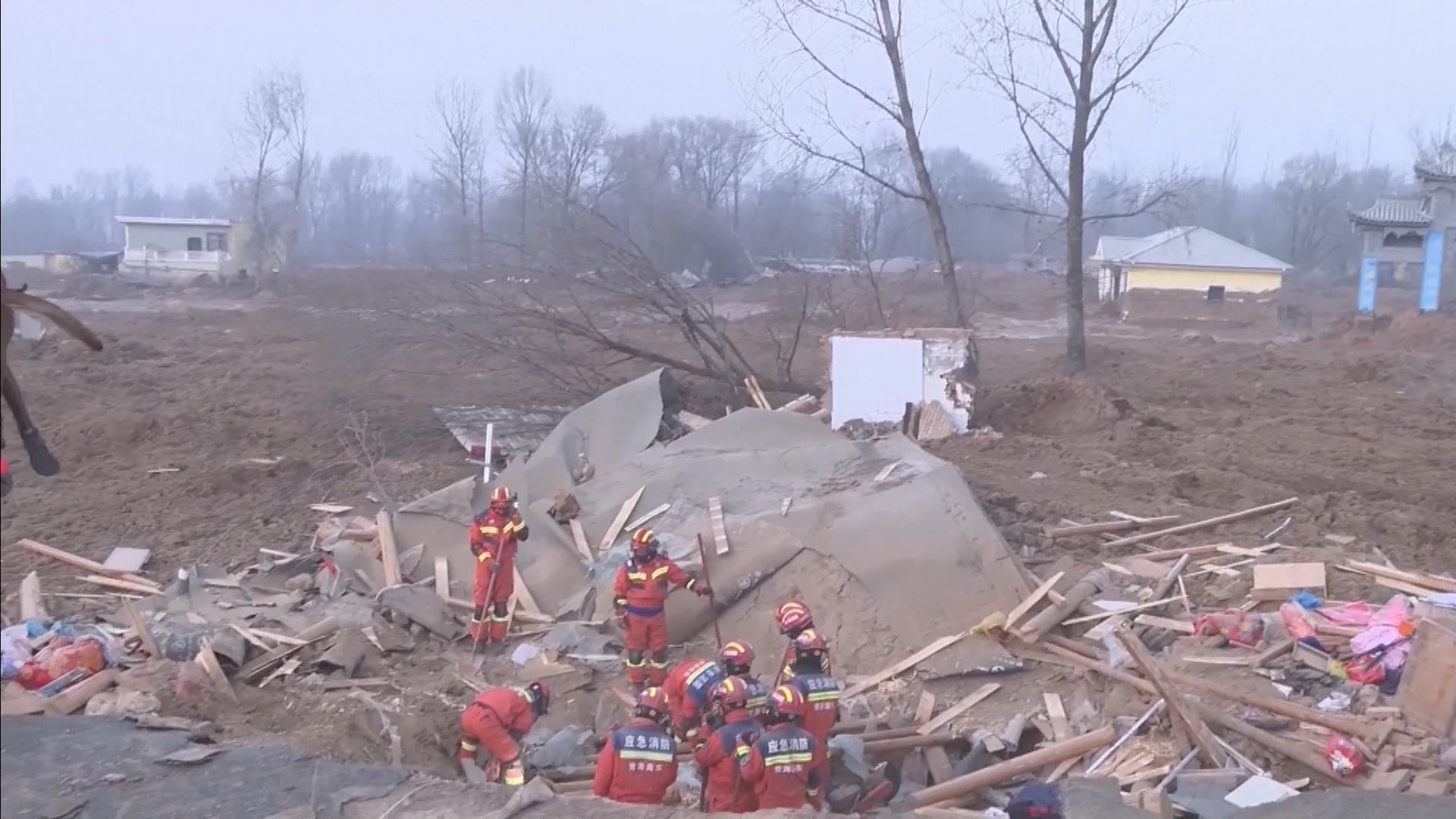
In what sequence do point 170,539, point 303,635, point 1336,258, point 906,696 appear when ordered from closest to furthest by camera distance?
point 906,696, point 303,635, point 170,539, point 1336,258

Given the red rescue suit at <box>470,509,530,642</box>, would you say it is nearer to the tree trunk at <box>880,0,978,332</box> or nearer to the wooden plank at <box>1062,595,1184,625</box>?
the wooden plank at <box>1062,595,1184,625</box>

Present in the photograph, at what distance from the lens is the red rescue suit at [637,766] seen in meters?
6.55

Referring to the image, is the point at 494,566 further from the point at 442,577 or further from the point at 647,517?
the point at 647,517

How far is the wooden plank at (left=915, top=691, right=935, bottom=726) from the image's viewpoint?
843 cm

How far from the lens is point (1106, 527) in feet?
39.7

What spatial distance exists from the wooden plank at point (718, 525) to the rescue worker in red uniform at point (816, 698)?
2.89m

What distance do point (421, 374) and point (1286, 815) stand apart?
16022mm

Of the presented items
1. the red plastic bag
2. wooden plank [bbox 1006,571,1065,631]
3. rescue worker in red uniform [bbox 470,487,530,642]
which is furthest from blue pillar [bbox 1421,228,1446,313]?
rescue worker in red uniform [bbox 470,487,530,642]

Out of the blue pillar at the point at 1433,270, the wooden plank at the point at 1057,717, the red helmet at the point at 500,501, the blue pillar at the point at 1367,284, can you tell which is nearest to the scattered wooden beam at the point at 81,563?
the red helmet at the point at 500,501

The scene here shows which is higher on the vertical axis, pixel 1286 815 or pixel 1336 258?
pixel 1336 258

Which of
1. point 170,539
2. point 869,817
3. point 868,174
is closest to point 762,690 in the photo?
point 869,817

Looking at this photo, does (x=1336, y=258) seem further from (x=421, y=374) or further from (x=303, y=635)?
(x=303, y=635)

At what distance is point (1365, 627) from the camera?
838 centimetres

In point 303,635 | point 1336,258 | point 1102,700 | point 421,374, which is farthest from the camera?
point 1336,258
